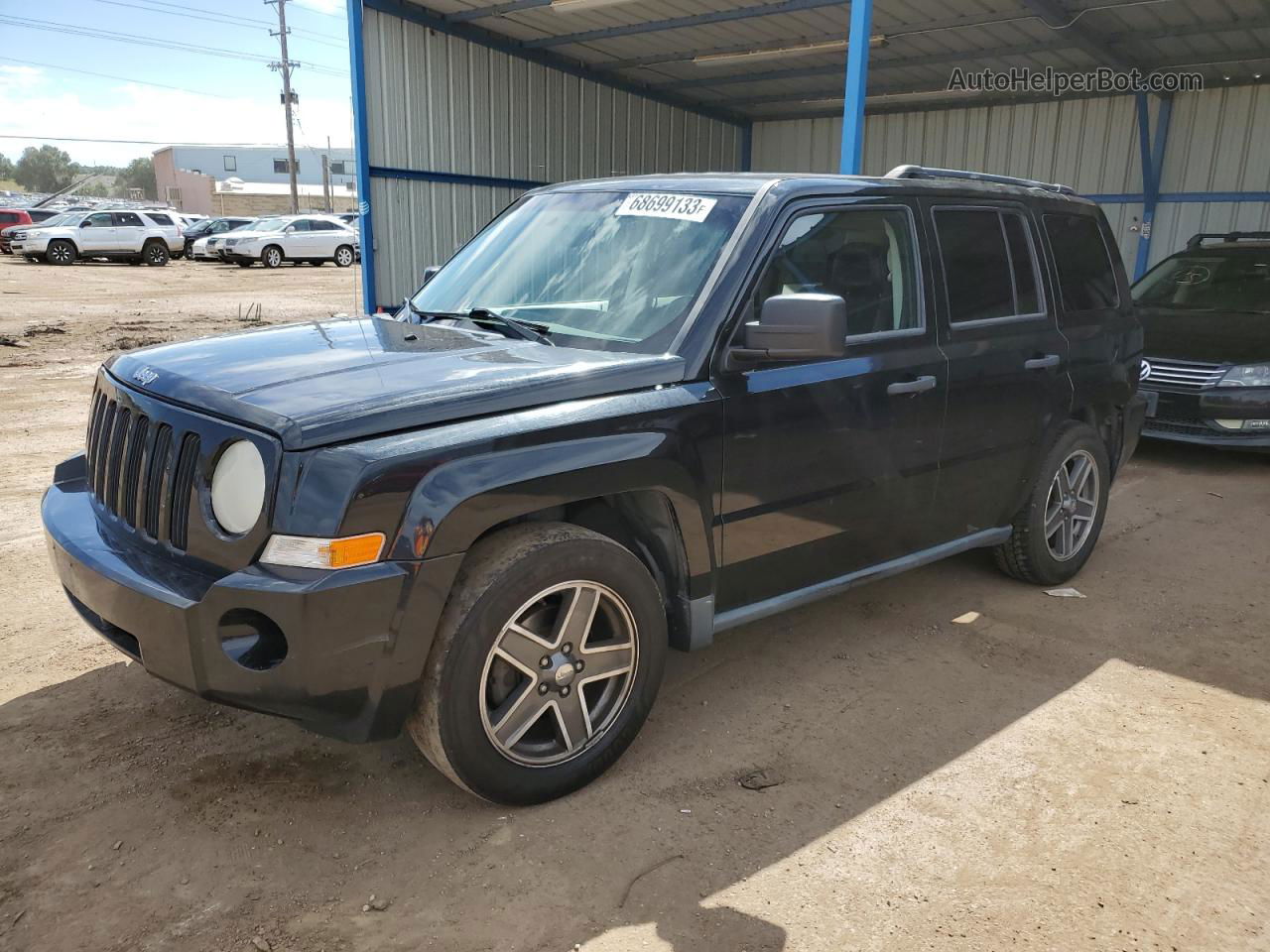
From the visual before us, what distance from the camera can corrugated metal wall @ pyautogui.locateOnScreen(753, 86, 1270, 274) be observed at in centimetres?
1320

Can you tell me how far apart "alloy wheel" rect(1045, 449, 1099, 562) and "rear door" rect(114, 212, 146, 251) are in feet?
102

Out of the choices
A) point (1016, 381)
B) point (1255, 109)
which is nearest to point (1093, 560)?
point (1016, 381)

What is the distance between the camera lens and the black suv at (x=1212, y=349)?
7.35 m

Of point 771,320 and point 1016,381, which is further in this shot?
point 1016,381

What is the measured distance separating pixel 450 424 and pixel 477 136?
33.7ft

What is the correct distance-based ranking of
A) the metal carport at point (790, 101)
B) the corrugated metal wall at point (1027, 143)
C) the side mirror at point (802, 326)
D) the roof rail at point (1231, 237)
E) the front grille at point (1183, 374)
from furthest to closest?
the corrugated metal wall at point (1027, 143) → the metal carport at point (790, 101) → the roof rail at point (1231, 237) → the front grille at point (1183, 374) → the side mirror at point (802, 326)

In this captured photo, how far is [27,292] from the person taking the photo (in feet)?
67.0

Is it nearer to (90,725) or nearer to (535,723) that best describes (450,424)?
(535,723)

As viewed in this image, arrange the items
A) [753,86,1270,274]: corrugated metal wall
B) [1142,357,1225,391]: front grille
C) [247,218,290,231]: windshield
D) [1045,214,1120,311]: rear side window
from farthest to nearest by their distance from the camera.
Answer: [247,218,290,231]: windshield, [753,86,1270,274]: corrugated metal wall, [1142,357,1225,391]: front grille, [1045,214,1120,311]: rear side window

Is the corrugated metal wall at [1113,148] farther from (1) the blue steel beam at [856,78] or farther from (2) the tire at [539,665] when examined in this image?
(2) the tire at [539,665]

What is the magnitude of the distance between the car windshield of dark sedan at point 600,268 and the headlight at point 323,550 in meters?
1.17

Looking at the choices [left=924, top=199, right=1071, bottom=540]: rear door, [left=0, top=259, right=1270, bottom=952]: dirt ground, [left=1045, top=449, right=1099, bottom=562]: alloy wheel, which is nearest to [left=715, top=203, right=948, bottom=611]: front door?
[left=924, top=199, right=1071, bottom=540]: rear door
